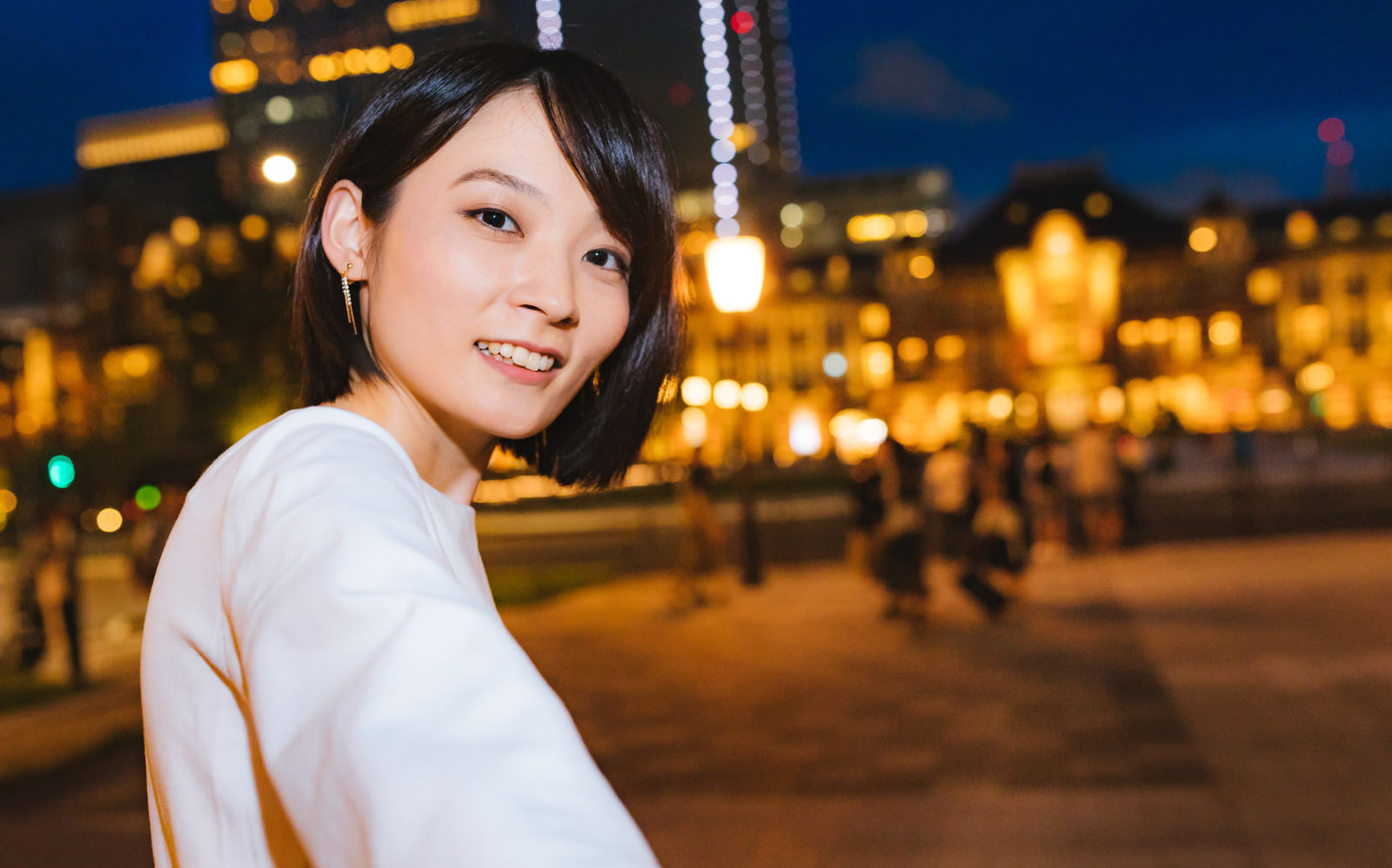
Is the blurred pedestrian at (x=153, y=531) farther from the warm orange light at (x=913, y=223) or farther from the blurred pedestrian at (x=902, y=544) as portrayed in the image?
the warm orange light at (x=913, y=223)

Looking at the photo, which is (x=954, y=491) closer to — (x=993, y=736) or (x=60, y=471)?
(x=993, y=736)

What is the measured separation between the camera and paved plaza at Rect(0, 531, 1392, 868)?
4.35 m

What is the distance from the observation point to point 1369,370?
5834cm

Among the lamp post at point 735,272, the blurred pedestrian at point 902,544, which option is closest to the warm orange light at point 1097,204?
the lamp post at point 735,272

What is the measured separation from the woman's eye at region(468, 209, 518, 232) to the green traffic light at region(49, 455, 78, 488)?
15.3ft

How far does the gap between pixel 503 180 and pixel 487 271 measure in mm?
87

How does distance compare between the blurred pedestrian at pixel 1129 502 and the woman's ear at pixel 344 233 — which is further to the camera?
the blurred pedestrian at pixel 1129 502

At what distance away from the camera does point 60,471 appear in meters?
4.83

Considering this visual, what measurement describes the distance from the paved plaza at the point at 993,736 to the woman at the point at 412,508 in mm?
3651

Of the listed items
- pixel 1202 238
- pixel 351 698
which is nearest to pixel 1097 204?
pixel 1202 238

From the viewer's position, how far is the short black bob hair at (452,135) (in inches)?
40.2

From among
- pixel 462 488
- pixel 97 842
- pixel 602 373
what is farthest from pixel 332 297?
pixel 97 842

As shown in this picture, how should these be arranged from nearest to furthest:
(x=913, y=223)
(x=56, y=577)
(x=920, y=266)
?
(x=56, y=577) → (x=920, y=266) → (x=913, y=223)

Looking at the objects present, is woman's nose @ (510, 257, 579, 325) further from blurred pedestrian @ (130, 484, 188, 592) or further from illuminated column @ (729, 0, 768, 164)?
illuminated column @ (729, 0, 768, 164)
